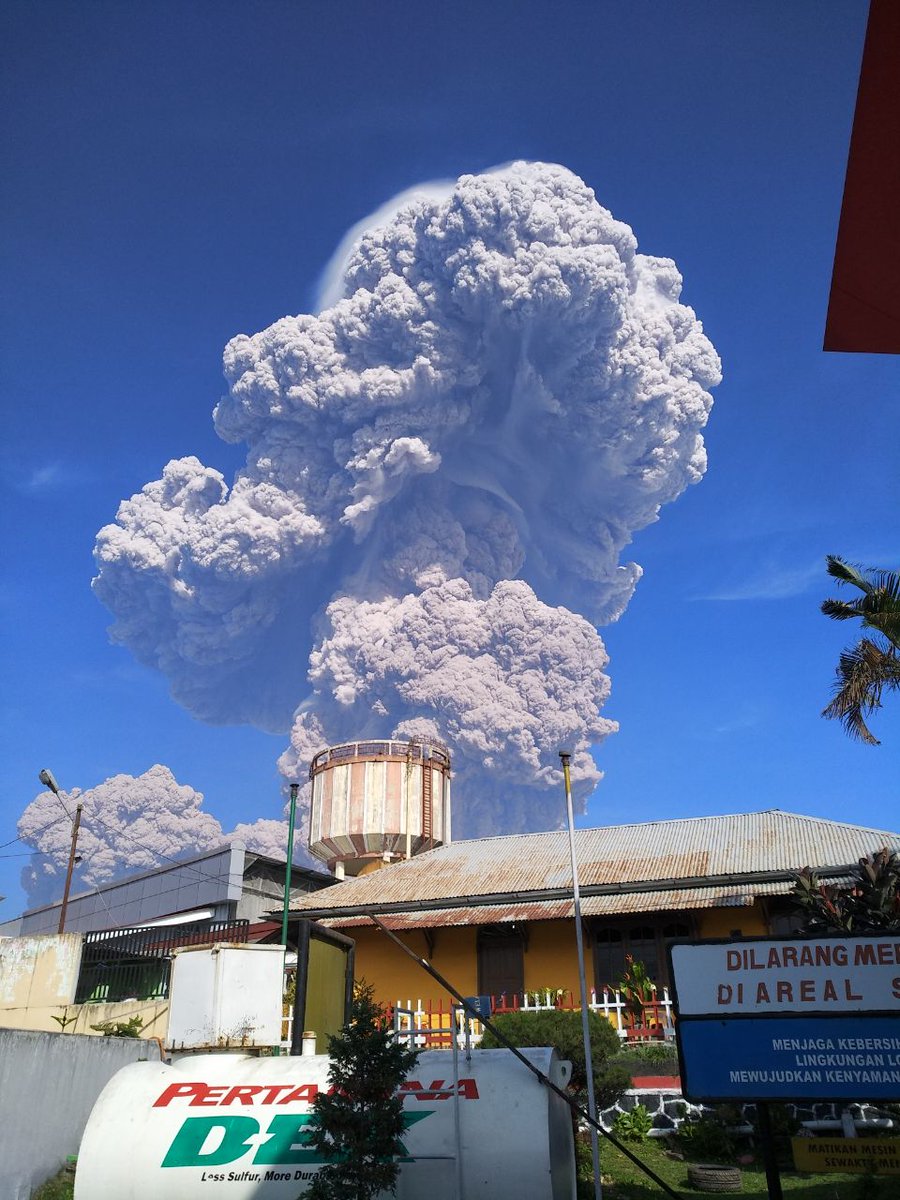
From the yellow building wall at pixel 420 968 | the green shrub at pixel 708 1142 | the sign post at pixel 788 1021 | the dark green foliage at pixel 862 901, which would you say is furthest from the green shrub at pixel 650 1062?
the yellow building wall at pixel 420 968

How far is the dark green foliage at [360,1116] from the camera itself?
938cm

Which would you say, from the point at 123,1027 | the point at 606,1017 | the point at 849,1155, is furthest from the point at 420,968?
the point at 849,1155

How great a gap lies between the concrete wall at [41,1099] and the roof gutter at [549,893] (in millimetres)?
7864

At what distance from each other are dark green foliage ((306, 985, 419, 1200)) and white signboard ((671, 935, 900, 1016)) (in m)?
3.14

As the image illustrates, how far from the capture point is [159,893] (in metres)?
55.0

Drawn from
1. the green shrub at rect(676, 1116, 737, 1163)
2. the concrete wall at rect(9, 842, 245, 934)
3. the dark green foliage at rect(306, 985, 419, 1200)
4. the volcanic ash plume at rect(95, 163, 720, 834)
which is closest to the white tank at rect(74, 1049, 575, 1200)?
the dark green foliage at rect(306, 985, 419, 1200)

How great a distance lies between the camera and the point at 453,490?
135 m

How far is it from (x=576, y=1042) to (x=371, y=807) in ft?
111

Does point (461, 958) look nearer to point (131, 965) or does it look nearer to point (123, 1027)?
point (131, 965)

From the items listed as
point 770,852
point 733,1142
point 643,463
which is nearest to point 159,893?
point 770,852

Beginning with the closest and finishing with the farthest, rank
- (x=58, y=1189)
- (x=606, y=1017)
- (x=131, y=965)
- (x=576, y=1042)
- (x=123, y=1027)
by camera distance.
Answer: (x=58, y=1189) → (x=576, y=1042) → (x=606, y=1017) → (x=123, y=1027) → (x=131, y=965)

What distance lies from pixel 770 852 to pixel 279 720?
14286cm

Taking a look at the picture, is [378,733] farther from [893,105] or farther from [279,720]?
[893,105]

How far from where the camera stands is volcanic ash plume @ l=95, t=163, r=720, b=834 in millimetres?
111375
